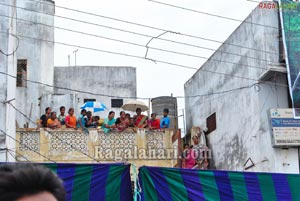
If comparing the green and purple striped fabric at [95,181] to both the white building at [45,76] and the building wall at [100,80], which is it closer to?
the white building at [45,76]

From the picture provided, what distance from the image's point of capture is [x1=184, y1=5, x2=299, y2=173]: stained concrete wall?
38.0 ft

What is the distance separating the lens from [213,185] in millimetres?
5605

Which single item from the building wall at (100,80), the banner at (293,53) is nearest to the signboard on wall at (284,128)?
the banner at (293,53)

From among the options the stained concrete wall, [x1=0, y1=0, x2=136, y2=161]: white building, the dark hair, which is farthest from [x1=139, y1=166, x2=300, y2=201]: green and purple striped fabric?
[x1=0, y1=0, x2=136, y2=161]: white building

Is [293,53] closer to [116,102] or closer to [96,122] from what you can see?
[96,122]

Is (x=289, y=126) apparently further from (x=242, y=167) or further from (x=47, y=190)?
(x=47, y=190)

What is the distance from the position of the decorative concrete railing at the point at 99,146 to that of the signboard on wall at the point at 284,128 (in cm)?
350

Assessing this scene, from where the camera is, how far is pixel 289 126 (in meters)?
11.2

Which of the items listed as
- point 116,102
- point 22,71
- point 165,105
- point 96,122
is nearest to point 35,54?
point 22,71

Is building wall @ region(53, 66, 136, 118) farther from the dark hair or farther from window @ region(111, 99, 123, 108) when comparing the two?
the dark hair

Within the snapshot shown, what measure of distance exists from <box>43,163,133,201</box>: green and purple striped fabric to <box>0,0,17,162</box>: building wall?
2342mm

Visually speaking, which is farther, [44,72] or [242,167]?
[44,72]

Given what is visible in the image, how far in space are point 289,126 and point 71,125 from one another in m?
5.44

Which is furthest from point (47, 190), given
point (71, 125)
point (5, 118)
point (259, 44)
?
point (71, 125)
